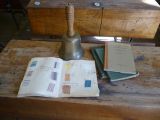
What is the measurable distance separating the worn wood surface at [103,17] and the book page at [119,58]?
57 cm

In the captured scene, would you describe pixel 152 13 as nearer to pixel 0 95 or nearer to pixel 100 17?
pixel 100 17

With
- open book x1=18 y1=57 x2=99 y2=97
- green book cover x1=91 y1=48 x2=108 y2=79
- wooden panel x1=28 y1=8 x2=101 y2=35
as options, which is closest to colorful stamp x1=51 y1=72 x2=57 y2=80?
open book x1=18 y1=57 x2=99 y2=97

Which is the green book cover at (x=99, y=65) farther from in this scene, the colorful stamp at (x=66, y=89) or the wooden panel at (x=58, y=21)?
the wooden panel at (x=58, y=21)

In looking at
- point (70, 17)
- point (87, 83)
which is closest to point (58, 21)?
point (70, 17)

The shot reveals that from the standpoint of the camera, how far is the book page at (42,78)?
73 cm

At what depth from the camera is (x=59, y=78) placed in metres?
0.79

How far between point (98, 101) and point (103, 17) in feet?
2.97

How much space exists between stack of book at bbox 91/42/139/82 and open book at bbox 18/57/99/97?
0.05 m

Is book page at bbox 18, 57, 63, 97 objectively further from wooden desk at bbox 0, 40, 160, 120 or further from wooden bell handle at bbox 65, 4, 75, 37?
wooden bell handle at bbox 65, 4, 75, 37

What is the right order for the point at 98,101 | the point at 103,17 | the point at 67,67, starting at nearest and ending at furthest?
the point at 98,101 < the point at 67,67 < the point at 103,17

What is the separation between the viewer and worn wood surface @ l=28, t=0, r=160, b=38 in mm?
1413

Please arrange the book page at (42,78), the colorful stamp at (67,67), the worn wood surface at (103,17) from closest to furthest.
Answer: the book page at (42,78)
the colorful stamp at (67,67)
the worn wood surface at (103,17)

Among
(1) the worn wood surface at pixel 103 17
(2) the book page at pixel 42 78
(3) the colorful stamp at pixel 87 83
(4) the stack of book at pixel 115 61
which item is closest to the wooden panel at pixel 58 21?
(1) the worn wood surface at pixel 103 17

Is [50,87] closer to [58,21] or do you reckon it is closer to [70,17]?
[70,17]
